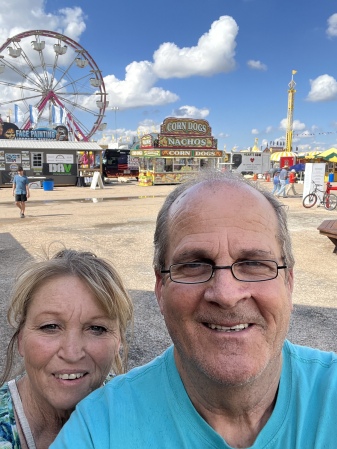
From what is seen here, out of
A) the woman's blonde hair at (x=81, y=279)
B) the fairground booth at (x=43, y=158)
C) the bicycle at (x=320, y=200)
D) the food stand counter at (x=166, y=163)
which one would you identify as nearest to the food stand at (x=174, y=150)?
the food stand counter at (x=166, y=163)

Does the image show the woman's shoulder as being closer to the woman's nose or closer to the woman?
the woman

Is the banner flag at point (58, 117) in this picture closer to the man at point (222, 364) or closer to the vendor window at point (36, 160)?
the vendor window at point (36, 160)

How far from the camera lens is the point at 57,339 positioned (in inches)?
58.8

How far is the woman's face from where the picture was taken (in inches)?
57.6

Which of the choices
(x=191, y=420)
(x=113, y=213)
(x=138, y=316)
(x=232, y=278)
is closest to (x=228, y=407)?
(x=191, y=420)

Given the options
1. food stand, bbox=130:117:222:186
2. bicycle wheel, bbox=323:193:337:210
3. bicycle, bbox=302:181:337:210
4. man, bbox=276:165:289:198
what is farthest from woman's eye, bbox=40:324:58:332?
food stand, bbox=130:117:222:186

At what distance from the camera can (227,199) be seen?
117 centimetres

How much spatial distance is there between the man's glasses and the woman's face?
1.95 ft

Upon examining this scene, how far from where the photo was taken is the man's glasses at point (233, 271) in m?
1.08

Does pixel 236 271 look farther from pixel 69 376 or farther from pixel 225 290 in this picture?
pixel 69 376

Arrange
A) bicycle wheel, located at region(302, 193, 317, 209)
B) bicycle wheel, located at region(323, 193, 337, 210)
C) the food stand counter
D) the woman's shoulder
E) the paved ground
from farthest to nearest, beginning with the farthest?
1. the food stand counter
2. bicycle wheel, located at region(302, 193, 317, 209)
3. bicycle wheel, located at region(323, 193, 337, 210)
4. the paved ground
5. the woman's shoulder

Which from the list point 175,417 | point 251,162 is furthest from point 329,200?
point 251,162

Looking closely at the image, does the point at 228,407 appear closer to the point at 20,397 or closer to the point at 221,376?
the point at 221,376

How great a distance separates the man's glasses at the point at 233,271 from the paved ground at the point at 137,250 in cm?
78
